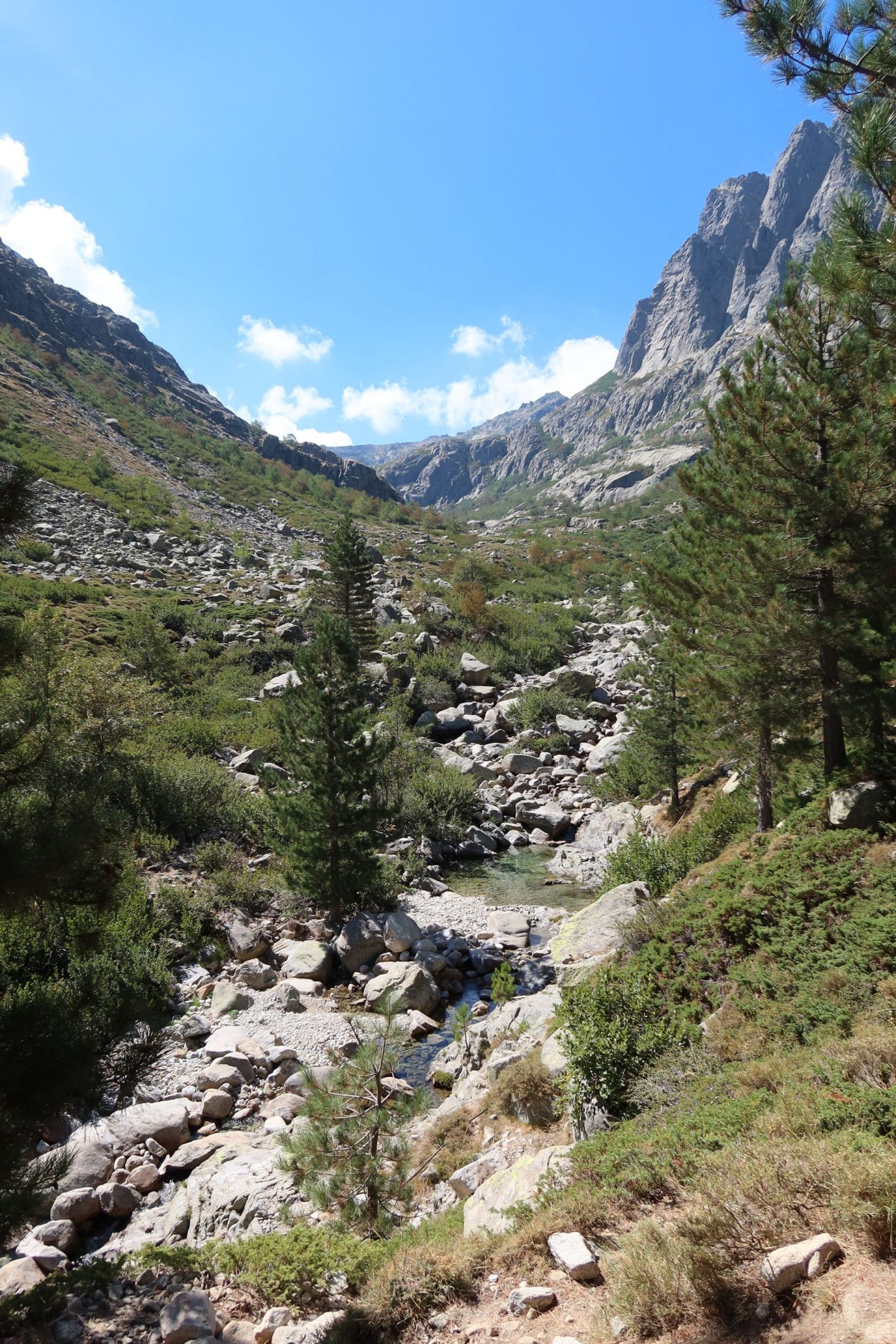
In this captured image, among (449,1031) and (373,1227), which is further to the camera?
(449,1031)

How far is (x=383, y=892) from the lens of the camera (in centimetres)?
1580

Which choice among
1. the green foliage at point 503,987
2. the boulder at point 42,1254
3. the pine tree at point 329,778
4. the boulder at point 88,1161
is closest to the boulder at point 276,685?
the pine tree at point 329,778

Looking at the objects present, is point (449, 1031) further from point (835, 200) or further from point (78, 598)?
point (78, 598)

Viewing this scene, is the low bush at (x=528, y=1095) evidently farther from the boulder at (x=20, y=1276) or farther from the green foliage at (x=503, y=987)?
the boulder at (x=20, y=1276)

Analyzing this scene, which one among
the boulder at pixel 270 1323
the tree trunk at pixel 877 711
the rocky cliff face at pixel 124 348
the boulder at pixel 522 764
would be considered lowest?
the boulder at pixel 270 1323

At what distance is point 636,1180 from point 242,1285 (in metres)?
3.46

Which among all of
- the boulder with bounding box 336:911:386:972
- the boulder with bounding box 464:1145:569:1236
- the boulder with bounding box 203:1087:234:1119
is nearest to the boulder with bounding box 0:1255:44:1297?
the boulder with bounding box 203:1087:234:1119

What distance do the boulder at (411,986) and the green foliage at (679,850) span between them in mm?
4887

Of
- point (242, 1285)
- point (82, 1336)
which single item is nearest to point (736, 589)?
point (242, 1285)

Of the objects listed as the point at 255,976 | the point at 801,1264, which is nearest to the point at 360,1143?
the point at 801,1264

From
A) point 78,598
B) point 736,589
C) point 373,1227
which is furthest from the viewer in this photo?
point 78,598

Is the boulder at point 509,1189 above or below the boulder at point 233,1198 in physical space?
above

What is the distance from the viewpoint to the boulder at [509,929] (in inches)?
583

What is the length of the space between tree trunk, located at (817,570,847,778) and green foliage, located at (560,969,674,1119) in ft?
17.7
